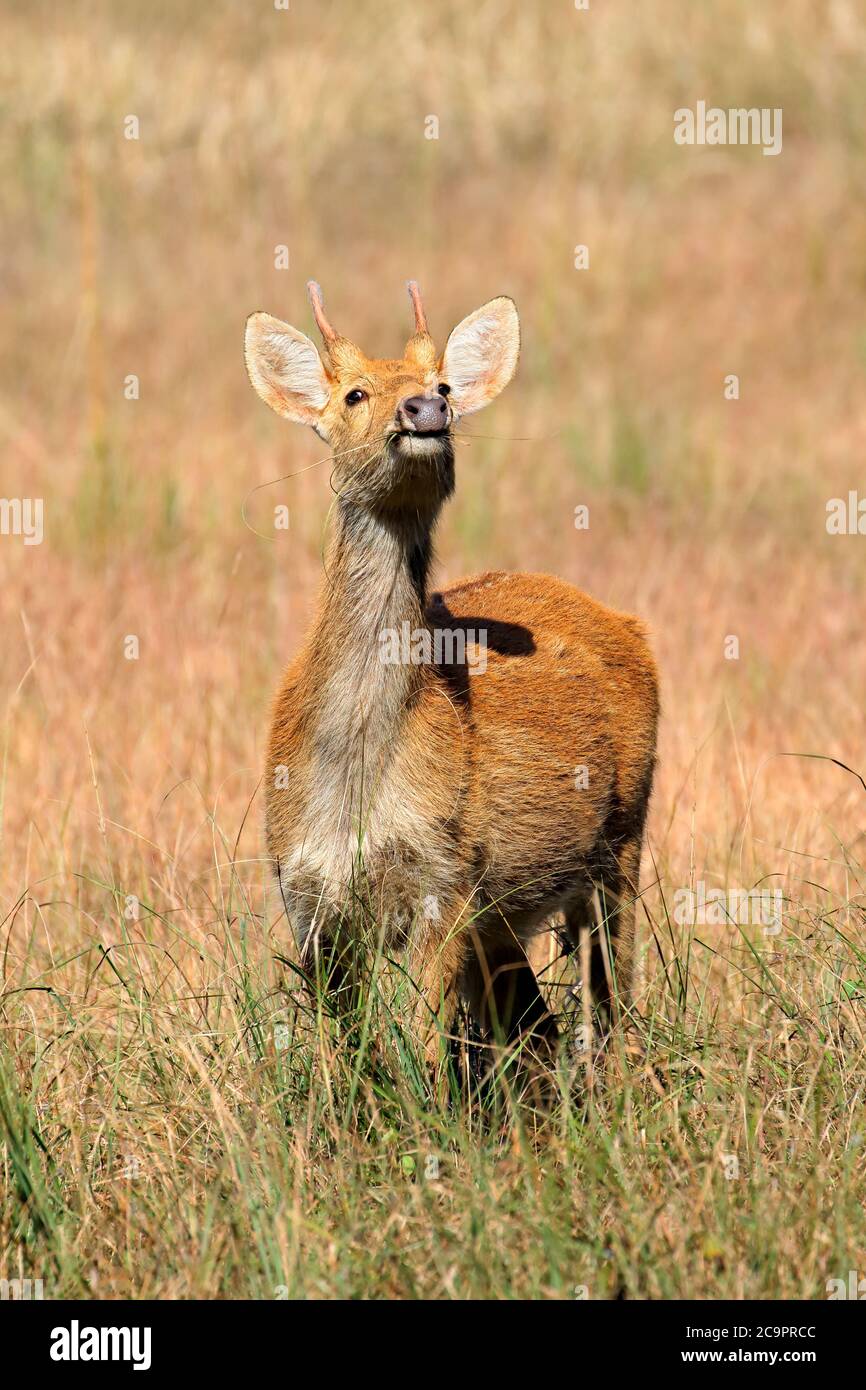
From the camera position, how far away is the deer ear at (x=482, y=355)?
5195 millimetres

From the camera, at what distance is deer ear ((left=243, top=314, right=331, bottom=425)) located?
5.06 metres

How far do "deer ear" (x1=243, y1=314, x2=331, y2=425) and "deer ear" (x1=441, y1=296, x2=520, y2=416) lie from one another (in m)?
0.37

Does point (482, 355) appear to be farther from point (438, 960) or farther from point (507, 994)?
point (507, 994)

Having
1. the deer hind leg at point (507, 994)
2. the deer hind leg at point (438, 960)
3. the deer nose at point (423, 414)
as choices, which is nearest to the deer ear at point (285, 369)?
the deer nose at point (423, 414)

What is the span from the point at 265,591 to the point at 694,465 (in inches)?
139

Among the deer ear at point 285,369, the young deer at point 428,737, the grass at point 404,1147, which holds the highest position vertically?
the deer ear at point 285,369

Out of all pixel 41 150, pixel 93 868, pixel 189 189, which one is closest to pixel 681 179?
pixel 189 189

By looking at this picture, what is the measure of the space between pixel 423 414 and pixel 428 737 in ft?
2.83

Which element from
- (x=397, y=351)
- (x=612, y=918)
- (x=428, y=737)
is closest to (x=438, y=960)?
(x=428, y=737)

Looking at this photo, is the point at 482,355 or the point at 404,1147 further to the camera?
the point at 482,355

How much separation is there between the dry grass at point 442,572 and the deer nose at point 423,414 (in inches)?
45.8

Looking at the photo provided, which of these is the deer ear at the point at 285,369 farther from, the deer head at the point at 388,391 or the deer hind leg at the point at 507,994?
the deer hind leg at the point at 507,994

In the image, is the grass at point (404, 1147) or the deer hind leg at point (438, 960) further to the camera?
the deer hind leg at point (438, 960)

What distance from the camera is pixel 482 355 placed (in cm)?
527
